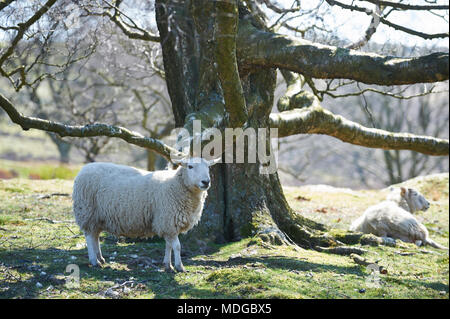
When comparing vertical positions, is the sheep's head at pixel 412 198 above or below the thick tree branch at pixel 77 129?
below

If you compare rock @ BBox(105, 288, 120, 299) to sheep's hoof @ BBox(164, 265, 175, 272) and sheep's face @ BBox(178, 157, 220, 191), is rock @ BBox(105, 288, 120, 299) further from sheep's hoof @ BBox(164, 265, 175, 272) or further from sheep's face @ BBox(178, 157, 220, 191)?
sheep's face @ BBox(178, 157, 220, 191)

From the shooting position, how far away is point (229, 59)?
6.99 m

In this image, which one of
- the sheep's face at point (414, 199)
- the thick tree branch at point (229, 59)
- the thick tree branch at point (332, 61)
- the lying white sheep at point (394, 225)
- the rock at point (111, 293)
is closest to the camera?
the rock at point (111, 293)

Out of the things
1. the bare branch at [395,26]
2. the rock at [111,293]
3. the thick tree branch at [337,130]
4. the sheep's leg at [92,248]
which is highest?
the bare branch at [395,26]

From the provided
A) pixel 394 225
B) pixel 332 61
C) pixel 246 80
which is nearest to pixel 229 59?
pixel 332 61

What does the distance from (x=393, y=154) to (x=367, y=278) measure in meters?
26.4

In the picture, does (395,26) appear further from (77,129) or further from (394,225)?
(77,129)

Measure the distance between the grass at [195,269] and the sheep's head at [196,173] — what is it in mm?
1218

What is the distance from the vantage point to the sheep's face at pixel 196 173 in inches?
278

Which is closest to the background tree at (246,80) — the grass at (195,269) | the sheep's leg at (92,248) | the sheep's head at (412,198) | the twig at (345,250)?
the twig at (345,250)

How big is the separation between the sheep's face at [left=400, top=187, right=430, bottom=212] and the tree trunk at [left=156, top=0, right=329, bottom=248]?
151 inches

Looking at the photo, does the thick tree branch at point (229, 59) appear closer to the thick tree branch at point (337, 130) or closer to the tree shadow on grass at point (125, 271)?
the tree shadow on grass at point (125, 271)

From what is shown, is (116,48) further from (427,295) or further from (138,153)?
(138,153)

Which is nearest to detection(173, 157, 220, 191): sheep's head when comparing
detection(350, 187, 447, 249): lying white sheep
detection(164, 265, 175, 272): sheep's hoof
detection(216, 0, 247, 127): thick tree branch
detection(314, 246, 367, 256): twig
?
detection(216, 0, 247, 127): thick tree branch
